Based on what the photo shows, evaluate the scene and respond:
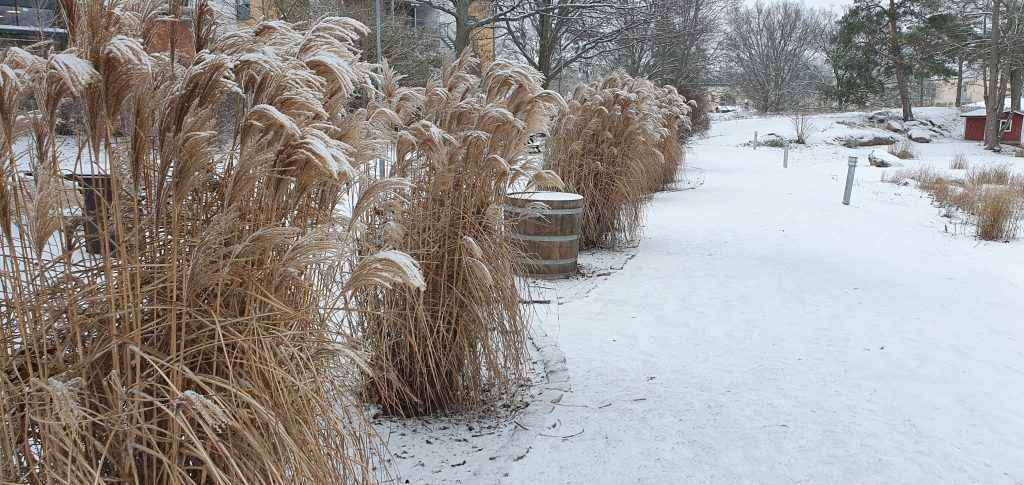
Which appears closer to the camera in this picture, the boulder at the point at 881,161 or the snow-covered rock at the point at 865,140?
the boulder at the point at 881,161

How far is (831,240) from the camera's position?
26.0 ft

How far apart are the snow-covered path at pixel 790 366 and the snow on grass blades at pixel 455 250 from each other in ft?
1.54

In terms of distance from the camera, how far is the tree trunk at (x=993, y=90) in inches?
1039

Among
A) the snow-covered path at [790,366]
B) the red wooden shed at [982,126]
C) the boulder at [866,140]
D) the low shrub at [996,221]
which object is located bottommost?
the snow-covered path at [790,366]

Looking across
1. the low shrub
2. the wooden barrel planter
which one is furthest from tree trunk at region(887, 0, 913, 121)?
the wooden barrel planter

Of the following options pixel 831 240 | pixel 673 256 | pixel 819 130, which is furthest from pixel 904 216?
pixel 819 130

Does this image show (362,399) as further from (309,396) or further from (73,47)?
(73,47)

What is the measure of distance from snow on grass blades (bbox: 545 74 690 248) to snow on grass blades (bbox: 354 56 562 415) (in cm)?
305

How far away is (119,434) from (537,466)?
166cm

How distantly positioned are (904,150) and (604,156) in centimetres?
2181

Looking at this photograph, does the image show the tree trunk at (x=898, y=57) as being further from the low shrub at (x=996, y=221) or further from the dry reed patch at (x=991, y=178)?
the low shrub at (x=996, y=221)

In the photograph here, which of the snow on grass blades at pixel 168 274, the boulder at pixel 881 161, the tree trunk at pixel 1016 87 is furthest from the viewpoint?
the tree trunk at pixel 1016 87

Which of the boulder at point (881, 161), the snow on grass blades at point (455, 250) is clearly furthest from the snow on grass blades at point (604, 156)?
the boulder at point (881, 161)

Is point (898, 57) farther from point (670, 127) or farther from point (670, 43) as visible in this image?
point (670, 127)
